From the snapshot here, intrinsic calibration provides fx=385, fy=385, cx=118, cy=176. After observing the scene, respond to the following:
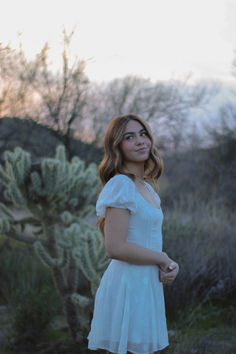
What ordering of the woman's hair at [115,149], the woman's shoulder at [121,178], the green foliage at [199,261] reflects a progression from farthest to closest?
1. the green foliage at [199,261]
2. the woman's hair at [115,149]
3. the woman's shoulder at [121,178]

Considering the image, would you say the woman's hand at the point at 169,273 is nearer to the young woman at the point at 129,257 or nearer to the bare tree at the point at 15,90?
the young woman at the point at 129,257

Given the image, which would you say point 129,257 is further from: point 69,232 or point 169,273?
point 69,232

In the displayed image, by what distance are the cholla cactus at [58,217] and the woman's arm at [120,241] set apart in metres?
1.77

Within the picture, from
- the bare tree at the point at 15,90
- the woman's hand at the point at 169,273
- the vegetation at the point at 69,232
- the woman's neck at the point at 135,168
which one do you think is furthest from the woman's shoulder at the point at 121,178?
the bare tree at the point at 15,90

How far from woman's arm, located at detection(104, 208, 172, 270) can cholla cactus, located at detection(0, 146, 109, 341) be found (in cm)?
177

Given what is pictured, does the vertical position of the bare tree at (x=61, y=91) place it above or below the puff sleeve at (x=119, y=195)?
above

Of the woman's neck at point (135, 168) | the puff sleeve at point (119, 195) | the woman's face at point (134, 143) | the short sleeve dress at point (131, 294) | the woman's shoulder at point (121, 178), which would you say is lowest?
the short sleeve dress at point (131, 294)

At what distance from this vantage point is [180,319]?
4.44 m

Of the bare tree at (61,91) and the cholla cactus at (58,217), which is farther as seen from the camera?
the bare tree at (61,91)

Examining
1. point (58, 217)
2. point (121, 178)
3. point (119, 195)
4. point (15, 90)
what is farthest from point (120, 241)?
point (15, 90)

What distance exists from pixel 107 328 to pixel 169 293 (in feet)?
9.75

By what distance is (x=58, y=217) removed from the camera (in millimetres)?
4863

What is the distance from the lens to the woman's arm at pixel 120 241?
1.97 meters

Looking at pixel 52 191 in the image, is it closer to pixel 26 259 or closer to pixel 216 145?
pixel 26 259
